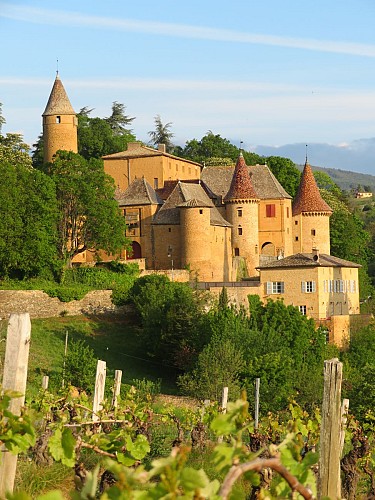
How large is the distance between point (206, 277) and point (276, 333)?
12.6 meters

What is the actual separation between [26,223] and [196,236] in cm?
1030

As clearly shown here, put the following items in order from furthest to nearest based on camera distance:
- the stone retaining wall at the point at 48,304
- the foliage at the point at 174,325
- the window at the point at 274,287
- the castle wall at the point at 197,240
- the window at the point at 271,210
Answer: the window at the point at 271,210 → the castle wall at the point at 197,240 → the window at the point at 274,287 → the stone retaining wall at the point at 48,304 → the foliage at the point at 174,325

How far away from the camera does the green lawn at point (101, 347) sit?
43.6m

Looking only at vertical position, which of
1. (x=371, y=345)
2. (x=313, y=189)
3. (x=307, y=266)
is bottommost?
(x=371, y=345)

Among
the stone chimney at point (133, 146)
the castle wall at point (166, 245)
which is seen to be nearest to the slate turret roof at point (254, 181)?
the stone chimney at point (133, 146)

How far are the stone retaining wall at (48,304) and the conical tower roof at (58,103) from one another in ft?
49.3

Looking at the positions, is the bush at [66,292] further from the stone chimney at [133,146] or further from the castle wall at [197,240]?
the stone chimney at [133,146]

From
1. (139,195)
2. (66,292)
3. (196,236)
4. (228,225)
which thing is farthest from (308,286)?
(139,195)

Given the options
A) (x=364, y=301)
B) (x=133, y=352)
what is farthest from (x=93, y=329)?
(x=364, y=301)

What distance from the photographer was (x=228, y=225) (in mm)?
61375

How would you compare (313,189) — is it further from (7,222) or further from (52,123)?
(7,222)

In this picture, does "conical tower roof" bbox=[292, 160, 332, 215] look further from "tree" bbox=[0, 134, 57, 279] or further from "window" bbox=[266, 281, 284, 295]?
"tree" bbox=[0, 134, 57, 279]

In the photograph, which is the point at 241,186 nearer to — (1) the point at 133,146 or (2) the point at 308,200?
(2) the point at 308,200

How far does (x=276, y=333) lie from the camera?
45.8 metres
